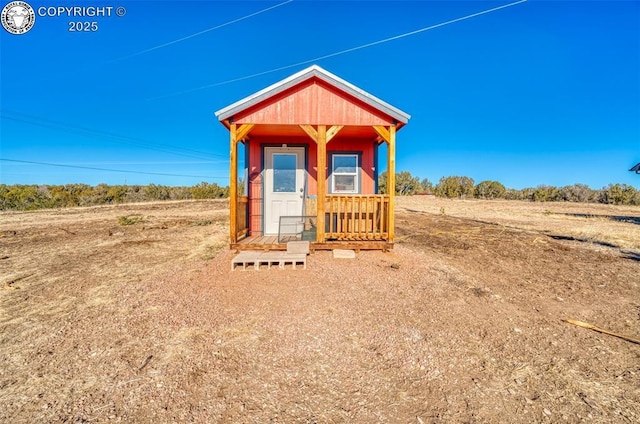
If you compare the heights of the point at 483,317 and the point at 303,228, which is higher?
the point at 303,228

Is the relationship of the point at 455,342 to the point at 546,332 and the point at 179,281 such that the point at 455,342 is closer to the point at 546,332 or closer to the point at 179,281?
the point at 546,332

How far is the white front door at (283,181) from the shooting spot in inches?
336

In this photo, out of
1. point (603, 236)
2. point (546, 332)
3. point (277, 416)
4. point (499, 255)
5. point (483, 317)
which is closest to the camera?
point (277, 416)

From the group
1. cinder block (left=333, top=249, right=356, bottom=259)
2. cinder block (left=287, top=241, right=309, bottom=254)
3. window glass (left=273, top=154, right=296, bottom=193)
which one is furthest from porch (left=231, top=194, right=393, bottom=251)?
window glass (left=273, top=154, right=296, bottom=193)

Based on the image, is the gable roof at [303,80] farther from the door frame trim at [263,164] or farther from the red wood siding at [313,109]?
the door frame trim at [263,164]

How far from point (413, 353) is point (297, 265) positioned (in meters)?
3.35

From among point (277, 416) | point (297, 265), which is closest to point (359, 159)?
point (297, 265)

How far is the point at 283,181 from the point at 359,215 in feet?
8.71

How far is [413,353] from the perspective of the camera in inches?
120

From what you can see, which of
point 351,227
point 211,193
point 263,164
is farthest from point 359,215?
point 211,193

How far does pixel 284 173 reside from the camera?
857 centimetres

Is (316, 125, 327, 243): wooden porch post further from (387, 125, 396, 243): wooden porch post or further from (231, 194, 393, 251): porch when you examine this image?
(387, 125, 396, 243): wooden porch post

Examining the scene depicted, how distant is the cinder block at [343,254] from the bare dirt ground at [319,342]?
0.43ft

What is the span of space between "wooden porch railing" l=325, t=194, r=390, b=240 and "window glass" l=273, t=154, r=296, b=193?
1720 millimetres
